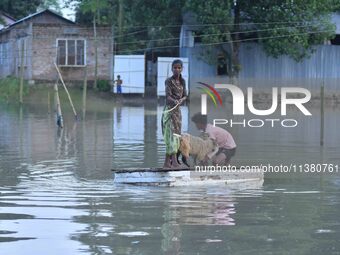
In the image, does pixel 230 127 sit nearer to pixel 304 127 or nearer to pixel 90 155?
pixel 304 127

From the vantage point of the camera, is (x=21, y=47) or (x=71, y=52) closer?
(x=71, y=52)

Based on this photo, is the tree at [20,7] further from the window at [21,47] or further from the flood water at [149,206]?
the flood water at [149,206]

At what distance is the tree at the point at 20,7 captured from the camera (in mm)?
57406

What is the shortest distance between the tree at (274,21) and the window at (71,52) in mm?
7971

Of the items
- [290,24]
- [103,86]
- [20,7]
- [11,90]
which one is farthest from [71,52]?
[20,7]

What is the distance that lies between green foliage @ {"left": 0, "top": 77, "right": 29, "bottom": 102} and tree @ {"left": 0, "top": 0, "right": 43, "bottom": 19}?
14198 mm

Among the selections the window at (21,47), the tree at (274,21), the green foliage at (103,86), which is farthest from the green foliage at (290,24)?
the window at (21,47)

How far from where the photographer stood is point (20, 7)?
189 feet

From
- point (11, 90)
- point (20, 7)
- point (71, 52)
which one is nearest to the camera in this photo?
point (71, 52)

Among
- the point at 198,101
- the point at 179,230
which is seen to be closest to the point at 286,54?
the point at 198,101

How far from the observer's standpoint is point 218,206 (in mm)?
10578

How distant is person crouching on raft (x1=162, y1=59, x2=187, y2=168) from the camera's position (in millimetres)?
11781

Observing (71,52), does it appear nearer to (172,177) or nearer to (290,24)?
(290,24)

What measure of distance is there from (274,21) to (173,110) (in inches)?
1011
